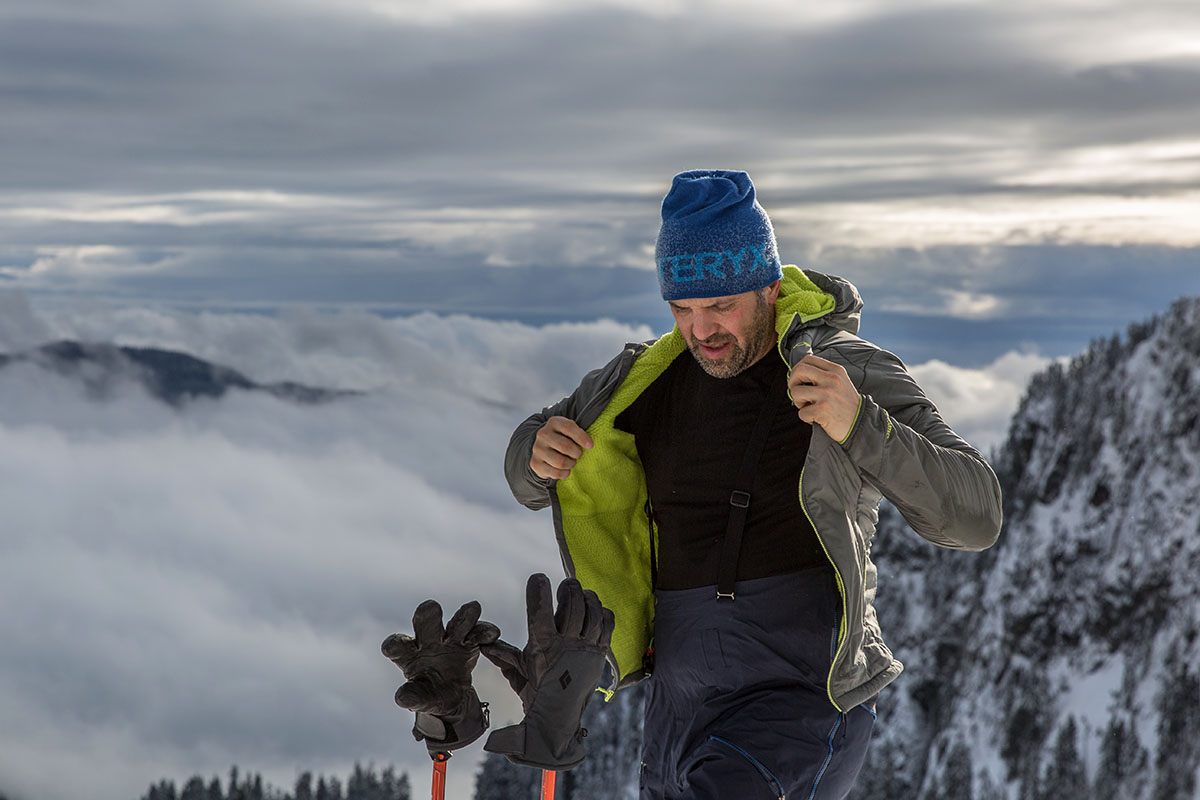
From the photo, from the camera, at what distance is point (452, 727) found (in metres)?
4.49

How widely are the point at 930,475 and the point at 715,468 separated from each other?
1.08 metres

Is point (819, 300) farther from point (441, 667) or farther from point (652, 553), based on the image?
point (441, 667)

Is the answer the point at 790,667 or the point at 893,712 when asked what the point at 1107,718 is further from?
Answer: the point at 790,667

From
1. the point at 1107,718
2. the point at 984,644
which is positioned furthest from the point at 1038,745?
the point at 984,644

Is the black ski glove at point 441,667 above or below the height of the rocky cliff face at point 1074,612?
below

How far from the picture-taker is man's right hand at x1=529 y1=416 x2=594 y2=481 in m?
4.84

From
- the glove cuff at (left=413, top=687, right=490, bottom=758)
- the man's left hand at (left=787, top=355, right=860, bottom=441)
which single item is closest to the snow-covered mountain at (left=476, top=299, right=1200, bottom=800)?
the glove cuff at (left=413, top=687, right=490, bottom=758)

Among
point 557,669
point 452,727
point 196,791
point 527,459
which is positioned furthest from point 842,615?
point 196,791

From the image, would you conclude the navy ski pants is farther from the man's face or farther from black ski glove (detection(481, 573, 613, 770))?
the man's face

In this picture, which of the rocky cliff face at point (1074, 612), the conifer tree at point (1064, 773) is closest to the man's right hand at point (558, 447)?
the rocky cliff face at point (1074, 612)

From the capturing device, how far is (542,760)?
13.7 feet

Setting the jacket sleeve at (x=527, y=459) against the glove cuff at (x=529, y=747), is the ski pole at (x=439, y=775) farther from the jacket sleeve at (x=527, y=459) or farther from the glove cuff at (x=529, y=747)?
the jacket sleeve at (x=527, y=459)

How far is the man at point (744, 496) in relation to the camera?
13.6 ft

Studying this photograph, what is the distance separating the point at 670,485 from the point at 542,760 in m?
1.37
